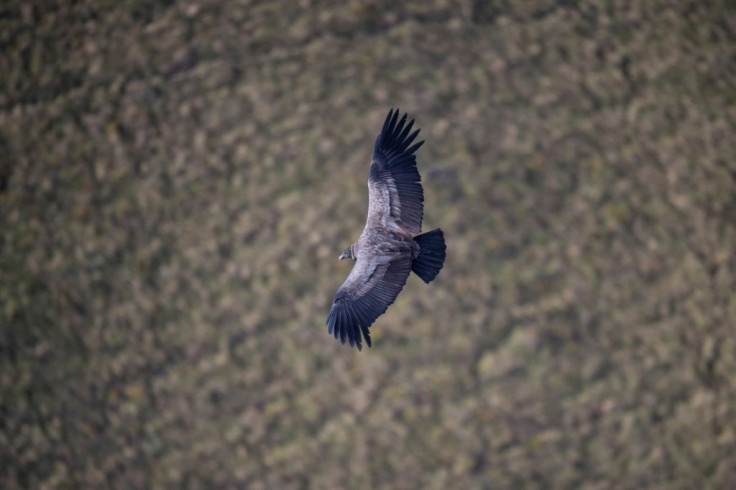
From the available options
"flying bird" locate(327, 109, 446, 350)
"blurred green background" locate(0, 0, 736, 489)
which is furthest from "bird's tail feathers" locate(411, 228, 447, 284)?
"blurred green background" locate(0, 0, 736, 489)

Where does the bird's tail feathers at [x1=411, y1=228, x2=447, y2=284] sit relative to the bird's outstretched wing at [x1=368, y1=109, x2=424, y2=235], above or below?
below

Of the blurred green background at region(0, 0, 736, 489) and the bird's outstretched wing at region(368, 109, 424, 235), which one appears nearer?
the bird's outstretched wing at region(368, 109, 424, 235)

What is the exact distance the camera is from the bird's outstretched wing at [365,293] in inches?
23.0

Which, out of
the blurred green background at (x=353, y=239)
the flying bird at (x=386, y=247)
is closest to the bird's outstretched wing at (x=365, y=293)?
the flying bird at (x=386, y=247)

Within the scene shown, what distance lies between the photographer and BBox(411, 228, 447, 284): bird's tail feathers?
61 cm

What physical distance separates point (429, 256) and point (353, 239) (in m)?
0.13

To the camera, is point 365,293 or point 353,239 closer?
point 365,293

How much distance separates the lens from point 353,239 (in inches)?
28.5

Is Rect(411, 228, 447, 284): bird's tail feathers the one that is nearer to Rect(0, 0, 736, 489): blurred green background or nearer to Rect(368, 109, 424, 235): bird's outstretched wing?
Rect(368, 109, 424, 235): bird's outstretched wing

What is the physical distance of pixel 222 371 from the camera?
29.7 inches

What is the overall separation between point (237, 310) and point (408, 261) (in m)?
0.25

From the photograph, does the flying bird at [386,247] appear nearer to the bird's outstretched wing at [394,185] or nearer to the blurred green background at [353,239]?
the bird's outstretched wing at [394,185]

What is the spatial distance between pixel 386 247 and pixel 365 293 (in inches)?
1.8

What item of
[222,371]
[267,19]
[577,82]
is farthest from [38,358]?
[577,82]
